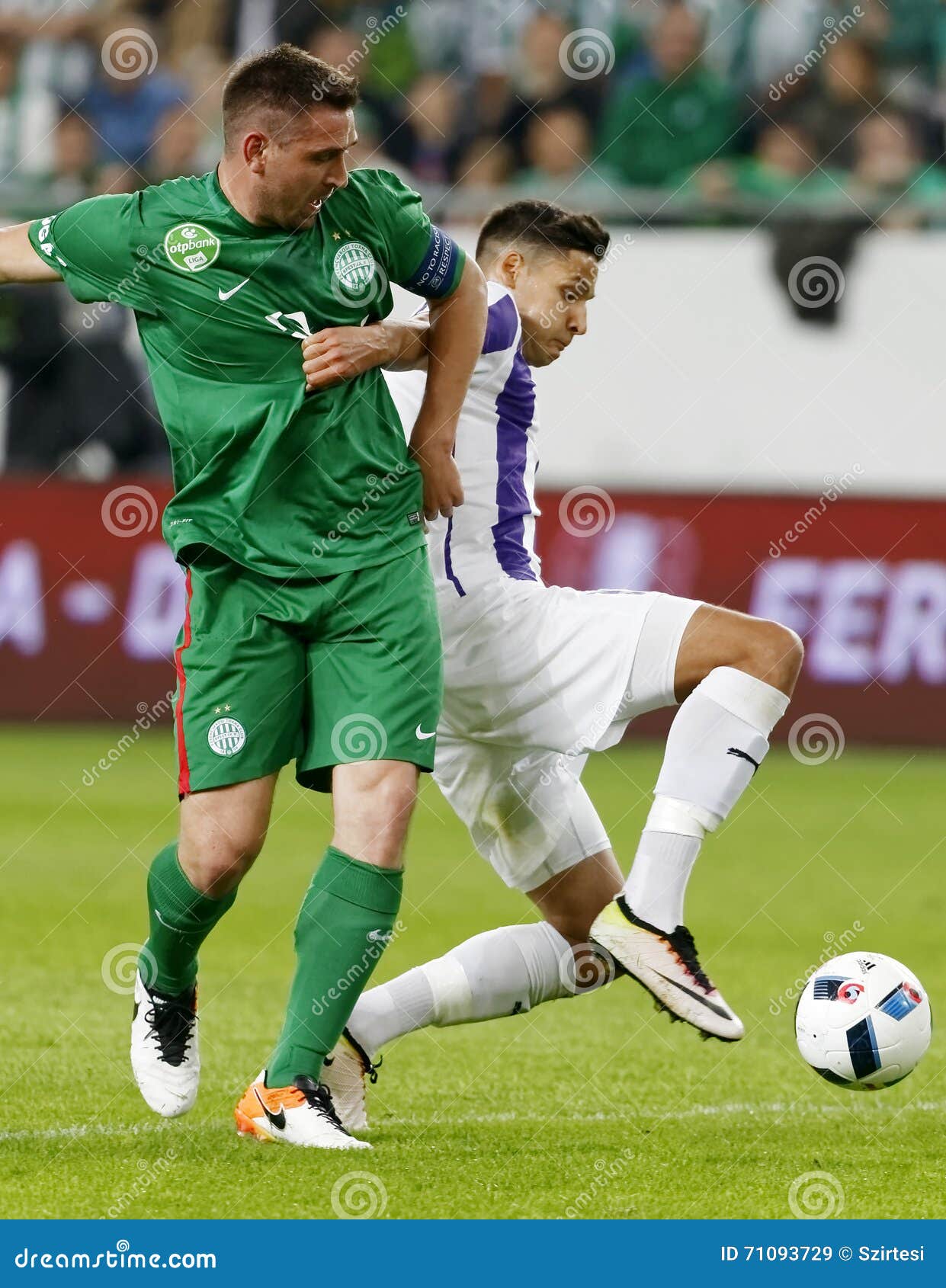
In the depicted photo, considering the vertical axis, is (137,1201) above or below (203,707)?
below

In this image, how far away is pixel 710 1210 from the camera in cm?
387

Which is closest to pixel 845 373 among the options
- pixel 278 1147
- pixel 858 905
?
pixel 858 905

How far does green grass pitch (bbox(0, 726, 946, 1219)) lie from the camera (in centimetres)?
398

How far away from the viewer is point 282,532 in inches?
174

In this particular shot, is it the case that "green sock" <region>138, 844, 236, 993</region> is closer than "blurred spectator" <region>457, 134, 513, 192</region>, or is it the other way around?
"green sock" <region>138, 844, 236, 993</region>

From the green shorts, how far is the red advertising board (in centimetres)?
823

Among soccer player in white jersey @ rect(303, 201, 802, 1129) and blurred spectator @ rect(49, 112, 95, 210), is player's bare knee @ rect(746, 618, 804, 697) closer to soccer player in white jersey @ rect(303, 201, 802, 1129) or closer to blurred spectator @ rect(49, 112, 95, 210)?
soccer player in white jersey @ rect(303, 201, 802, 1129)

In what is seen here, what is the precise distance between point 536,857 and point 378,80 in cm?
1047

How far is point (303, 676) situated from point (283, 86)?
4.21 ft

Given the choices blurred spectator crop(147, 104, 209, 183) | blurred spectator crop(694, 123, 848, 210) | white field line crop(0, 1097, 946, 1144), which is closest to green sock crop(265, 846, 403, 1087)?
white field line crop(0, 1097, 946, 1144)

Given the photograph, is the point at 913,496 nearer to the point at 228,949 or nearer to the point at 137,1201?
the point at 228,949

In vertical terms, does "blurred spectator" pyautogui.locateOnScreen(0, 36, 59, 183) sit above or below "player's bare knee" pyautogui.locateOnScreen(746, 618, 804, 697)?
below

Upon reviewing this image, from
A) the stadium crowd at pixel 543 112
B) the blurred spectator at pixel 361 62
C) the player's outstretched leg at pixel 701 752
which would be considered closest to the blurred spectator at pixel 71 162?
the stadium crowd at pixel 543 112

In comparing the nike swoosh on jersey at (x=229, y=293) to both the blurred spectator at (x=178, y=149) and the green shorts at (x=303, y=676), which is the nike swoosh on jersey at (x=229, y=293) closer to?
the green shorts at (x=303, y=676)
